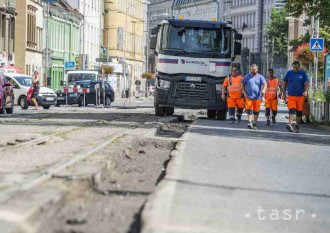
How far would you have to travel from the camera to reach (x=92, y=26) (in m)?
121

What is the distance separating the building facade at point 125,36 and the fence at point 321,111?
245 ft

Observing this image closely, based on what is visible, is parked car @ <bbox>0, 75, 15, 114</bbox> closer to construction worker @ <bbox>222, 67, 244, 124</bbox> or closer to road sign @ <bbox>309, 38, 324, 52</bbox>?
construction worker @ <bbox>222, 67, 244, 124</bbox>

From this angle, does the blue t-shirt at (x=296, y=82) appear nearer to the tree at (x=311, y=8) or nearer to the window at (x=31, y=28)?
the tree at (x=311, y=8)

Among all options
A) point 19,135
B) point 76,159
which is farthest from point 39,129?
point 76,159

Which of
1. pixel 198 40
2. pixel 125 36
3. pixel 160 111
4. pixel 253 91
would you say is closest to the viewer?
pixel 253 91

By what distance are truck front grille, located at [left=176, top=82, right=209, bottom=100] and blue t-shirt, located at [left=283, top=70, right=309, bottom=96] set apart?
746cm

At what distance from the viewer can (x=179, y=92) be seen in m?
35.3

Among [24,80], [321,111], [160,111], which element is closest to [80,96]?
[24,80]

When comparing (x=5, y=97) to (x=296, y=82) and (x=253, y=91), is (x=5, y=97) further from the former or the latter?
(x=296, y=82)

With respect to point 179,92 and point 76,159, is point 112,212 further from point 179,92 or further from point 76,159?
point 179,92

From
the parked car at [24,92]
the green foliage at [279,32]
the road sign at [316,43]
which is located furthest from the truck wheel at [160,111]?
the green foliage at [279,32]

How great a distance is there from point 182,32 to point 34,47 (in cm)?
5553

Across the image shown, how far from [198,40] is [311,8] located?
3.93 meters

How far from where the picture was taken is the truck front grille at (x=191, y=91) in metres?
35.3
